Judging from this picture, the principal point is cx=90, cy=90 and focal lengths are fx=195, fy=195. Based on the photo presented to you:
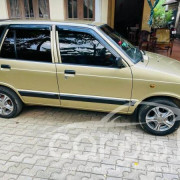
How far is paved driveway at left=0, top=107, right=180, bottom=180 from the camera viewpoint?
2.53 m

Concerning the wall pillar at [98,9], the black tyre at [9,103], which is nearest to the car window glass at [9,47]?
the black tyre at [9,103]

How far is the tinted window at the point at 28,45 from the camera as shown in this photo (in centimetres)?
324

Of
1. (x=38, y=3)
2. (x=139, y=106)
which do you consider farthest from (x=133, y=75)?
(x=38, y=3)

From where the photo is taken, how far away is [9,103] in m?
3.67

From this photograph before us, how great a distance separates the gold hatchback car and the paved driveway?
0.37 meters

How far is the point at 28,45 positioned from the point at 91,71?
1.18m

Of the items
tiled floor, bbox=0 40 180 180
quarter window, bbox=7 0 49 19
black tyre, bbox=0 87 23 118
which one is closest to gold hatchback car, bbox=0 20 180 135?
black tyre, bbox=0 87 23 118

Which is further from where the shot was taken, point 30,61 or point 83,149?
point 30,61

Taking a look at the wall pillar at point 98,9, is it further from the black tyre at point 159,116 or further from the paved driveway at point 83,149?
the black tyre at point 159,116

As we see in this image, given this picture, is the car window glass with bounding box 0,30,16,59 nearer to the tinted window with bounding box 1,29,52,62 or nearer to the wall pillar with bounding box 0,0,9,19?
the tinted window with bounding box 1,29,52,62

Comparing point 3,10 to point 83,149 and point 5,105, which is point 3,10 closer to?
point 5,105

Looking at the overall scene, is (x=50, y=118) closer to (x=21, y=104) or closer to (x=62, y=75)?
(x=21, y=104)

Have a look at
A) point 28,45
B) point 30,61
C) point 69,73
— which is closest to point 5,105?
point 30,61

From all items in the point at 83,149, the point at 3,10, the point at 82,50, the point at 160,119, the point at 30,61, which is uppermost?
the point at 3,10
